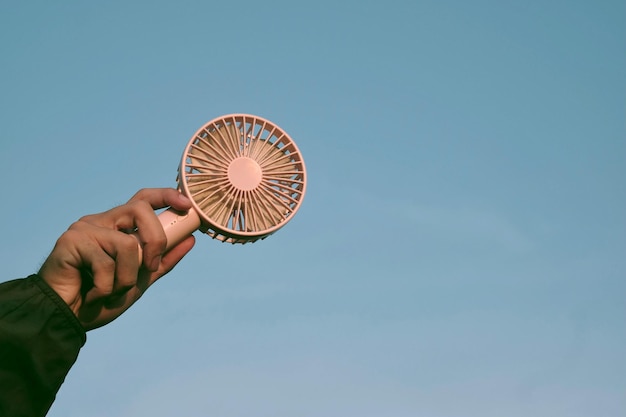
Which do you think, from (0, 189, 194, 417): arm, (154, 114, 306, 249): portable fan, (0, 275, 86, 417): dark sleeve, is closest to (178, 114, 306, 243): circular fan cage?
(154, 114, 306, 249): portable fan

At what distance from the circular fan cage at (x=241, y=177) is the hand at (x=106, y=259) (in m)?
1.15

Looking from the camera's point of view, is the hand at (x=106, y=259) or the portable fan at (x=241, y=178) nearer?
the hand at (x=106, y=259)

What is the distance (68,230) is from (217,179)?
228cm

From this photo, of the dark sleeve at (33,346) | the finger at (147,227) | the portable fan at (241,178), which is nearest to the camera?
the dark sleeve at (33,346)

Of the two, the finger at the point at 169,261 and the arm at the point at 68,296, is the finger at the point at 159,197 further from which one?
the finger at the point at 169,261

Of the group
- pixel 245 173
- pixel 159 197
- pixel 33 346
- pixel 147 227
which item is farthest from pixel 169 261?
pixel 33 346

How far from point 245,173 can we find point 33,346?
319 centimetres

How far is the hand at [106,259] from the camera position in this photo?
4465mm

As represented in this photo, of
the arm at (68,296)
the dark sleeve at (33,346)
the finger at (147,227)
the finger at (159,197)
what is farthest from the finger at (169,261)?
the dark sleeve at (33,346)

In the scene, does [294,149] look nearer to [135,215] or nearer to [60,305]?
[135,215]

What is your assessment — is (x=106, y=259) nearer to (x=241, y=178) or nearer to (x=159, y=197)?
(x=159, y=197)

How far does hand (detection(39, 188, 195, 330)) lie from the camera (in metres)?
4.46

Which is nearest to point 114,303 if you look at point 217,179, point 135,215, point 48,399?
point 135,215

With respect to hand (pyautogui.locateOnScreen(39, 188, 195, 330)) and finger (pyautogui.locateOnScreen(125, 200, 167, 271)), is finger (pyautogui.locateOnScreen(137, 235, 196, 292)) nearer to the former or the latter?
hand (pyautogui.locateOnScreen(39, 188, 195, 330))
